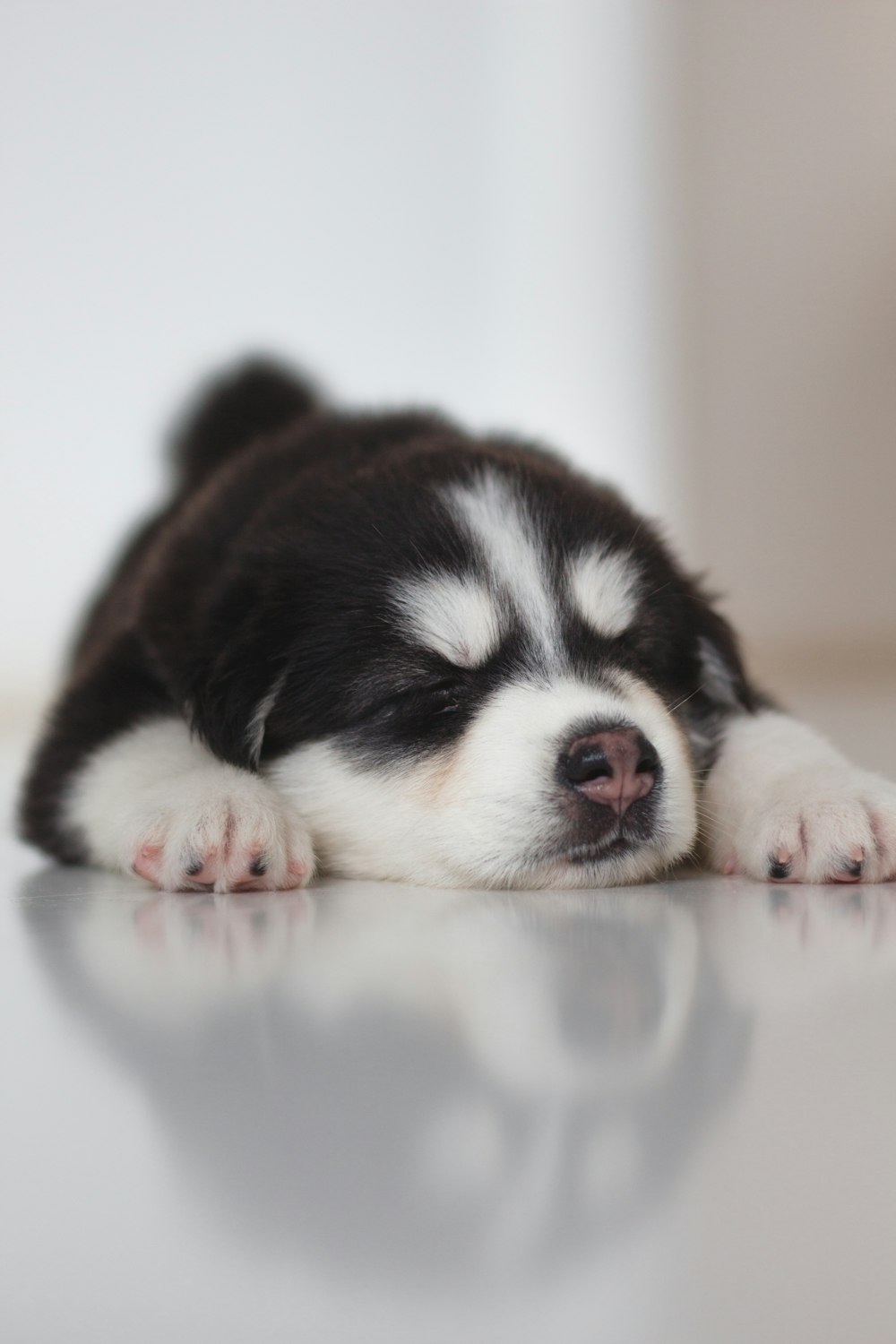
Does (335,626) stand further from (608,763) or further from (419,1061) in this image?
(419,1061)

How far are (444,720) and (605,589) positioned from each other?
1.51 feet

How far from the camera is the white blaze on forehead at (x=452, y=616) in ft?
9.29

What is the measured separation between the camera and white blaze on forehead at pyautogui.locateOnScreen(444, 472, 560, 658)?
2.88 meters

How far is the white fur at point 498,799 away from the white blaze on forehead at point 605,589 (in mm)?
148

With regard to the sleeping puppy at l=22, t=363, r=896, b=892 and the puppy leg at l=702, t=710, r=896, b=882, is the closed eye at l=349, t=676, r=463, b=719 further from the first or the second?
the puppy leg at l=702, t=710, r=896, b=882

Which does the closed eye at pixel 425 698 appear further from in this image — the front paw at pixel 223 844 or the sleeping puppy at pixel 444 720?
the front paw at pixel 223 844

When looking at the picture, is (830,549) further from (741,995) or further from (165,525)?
(741,995)

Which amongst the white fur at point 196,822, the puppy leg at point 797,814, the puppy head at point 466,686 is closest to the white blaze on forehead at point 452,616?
the puppy head at point 466,686

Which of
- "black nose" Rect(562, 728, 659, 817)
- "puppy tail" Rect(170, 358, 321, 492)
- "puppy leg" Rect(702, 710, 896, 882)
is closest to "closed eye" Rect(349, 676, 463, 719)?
"black nose" Rect(562, 728, 659, 817)

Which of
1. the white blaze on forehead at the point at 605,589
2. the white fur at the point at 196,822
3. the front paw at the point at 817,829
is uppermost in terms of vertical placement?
the white blaze on forehead at the point at 605,589

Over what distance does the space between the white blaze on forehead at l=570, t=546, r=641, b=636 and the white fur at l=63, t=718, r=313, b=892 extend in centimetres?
73

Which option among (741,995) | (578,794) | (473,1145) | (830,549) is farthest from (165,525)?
(830,549)

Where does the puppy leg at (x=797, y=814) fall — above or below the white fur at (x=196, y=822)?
above

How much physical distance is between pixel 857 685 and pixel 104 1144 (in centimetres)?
769
